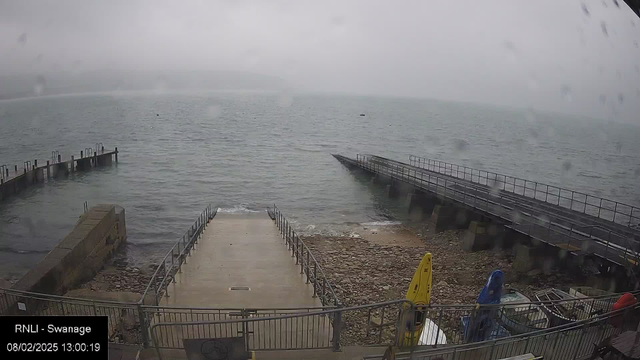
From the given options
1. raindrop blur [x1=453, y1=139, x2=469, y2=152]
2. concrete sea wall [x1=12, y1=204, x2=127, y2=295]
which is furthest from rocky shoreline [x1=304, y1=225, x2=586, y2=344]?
raindrop blur [x1=453, y1=139, x2=469, y2=152]

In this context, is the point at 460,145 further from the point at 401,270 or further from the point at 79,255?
the point at 79,255

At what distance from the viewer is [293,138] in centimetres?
8769

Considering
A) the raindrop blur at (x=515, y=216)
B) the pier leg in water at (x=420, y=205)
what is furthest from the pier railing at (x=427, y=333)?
the pier leg in water at (x=420, y=205)

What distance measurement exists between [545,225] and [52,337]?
1817cm

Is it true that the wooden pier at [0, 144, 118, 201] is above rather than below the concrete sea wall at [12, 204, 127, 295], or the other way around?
below

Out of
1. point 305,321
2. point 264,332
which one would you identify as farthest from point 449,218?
point 264,332

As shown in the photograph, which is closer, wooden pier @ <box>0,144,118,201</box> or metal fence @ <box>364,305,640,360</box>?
metal fence @ <box>364,305,640,360</box>

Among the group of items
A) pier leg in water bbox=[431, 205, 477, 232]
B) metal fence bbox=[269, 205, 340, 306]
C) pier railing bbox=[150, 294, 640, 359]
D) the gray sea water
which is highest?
pier railing bbox=[150, 294, 640, 359]

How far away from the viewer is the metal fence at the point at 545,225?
14406 mm

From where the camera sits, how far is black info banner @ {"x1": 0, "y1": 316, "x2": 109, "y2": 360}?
488cm

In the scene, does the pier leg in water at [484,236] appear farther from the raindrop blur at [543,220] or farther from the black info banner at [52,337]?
the black info banner at [52,337]

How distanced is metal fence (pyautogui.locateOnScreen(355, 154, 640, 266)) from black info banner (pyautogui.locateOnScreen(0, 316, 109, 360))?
1368 centimetres

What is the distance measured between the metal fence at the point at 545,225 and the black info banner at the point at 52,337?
13685 millimetres

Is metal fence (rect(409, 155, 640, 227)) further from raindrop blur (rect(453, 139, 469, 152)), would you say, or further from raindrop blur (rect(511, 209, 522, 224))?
raindrop blur (rect(453, 139, 469, 152))
